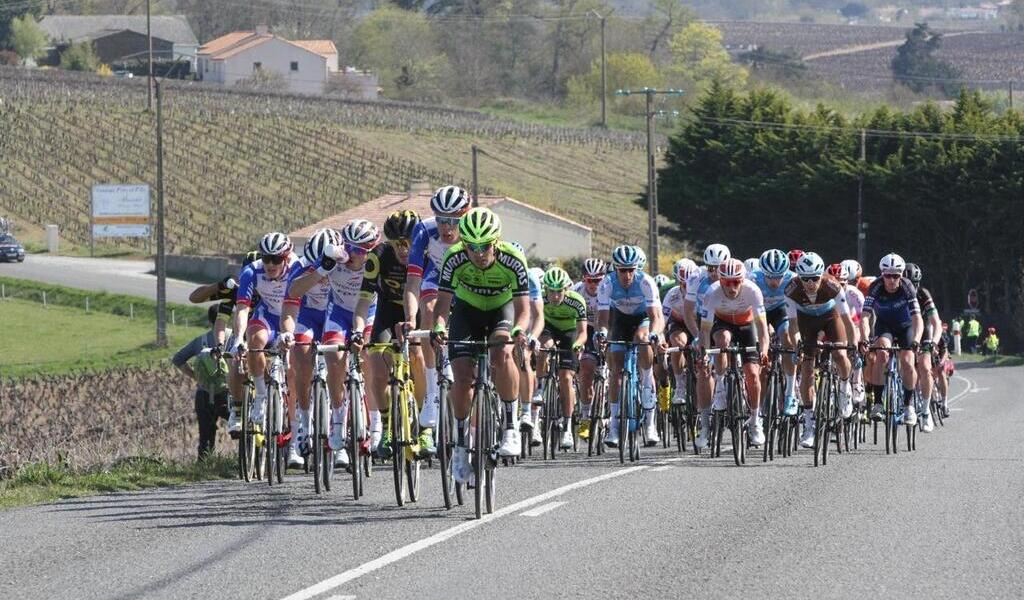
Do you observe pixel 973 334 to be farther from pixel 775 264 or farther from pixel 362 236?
pixel 362 236

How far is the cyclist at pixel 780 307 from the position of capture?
1789 centimetres

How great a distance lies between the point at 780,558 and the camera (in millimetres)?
10555

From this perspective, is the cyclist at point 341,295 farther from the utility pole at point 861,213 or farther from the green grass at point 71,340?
the utility pole at point 861,213

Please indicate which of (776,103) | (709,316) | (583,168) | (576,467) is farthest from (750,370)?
(583,168)

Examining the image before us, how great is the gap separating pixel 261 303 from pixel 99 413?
20.8m

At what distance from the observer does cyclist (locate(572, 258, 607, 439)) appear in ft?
62.5

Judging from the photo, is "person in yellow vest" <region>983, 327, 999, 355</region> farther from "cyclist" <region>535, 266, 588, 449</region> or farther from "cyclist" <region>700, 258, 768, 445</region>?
"cyclist" <region>700, 258, 768, 445</region>

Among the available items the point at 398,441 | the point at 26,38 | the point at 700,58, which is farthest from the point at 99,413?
the point at 700,58

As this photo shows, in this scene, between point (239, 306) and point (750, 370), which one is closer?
point (239, 306)

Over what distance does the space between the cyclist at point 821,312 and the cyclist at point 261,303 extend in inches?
215

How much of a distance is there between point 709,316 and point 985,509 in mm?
4927

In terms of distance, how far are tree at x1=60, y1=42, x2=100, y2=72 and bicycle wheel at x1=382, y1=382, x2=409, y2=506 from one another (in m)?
125

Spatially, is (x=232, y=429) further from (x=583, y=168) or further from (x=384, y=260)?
(x=583, y=168)

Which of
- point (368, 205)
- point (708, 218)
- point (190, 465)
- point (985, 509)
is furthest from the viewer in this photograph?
point (368, 205)
